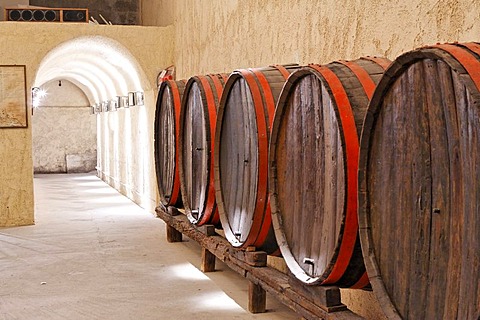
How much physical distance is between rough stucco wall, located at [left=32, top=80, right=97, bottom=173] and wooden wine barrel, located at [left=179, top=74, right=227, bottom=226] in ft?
40.9

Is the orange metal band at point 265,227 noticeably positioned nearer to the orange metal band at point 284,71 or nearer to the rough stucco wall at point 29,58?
the orange metal band at point 284,71

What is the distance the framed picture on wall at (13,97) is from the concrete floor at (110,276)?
1.28 meters

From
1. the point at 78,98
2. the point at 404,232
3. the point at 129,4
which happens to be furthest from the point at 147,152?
the point at 78,98

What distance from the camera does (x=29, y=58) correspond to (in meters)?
7.55

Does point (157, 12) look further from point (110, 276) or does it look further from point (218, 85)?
point (110, 276)

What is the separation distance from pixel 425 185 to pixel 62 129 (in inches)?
628

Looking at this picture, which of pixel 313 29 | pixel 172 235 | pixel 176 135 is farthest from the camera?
pixel 172 235

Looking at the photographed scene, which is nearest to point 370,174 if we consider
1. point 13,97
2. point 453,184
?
point 453,184

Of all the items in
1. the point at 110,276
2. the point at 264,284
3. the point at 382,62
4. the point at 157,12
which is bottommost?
the point at 110,276

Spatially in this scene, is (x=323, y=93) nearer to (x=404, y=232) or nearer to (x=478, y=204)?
(x=404, y=232)

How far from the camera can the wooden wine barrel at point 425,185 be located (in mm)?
1784

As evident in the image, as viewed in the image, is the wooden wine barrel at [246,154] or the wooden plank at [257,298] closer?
the wooden wine barrel at [246,154]

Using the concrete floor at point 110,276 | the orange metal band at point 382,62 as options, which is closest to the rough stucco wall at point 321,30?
the orange metal band at point 382,62

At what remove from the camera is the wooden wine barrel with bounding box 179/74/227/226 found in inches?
171
